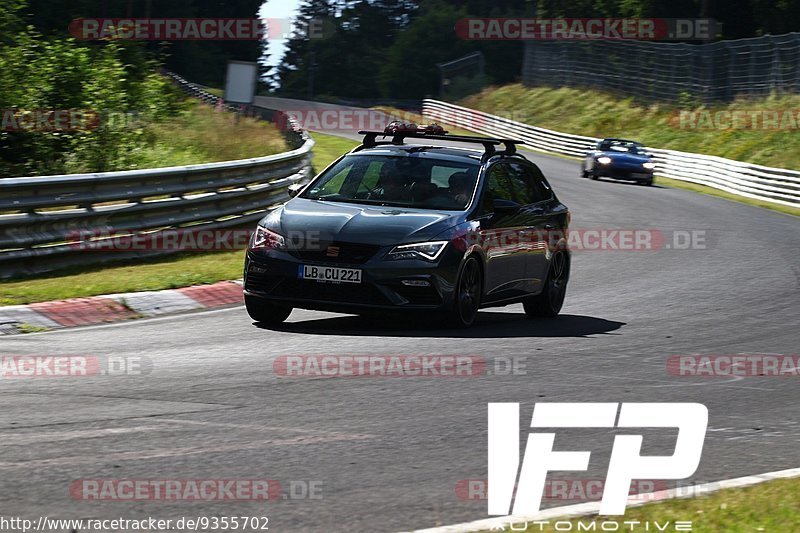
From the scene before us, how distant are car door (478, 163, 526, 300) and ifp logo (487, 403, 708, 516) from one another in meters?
3.35

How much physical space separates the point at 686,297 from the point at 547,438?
26.8ft

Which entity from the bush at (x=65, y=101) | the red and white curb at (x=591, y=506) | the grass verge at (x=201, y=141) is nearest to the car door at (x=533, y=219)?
the red and white curb at (x=591, y=506)

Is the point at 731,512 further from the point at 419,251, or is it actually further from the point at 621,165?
the point at 621,165

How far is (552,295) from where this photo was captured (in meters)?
12.8

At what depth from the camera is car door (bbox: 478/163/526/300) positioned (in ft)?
37.2

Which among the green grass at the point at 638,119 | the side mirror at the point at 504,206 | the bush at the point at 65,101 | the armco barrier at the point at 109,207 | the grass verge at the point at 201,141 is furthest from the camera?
the green grass at the point at 638,119

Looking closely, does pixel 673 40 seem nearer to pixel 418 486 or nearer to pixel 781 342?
pixel 781 342

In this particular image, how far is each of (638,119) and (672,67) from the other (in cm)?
331

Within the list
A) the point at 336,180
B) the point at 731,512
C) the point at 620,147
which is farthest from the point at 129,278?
the point at 620,147

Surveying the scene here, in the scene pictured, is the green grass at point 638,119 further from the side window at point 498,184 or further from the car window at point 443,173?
the car window at point 443,173

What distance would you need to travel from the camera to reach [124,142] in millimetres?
20859

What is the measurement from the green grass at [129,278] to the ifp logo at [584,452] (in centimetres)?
539

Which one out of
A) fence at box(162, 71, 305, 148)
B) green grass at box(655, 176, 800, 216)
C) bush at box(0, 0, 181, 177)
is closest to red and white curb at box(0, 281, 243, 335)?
bush at box(0, 0, 181, 177)

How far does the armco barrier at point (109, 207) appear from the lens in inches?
514
